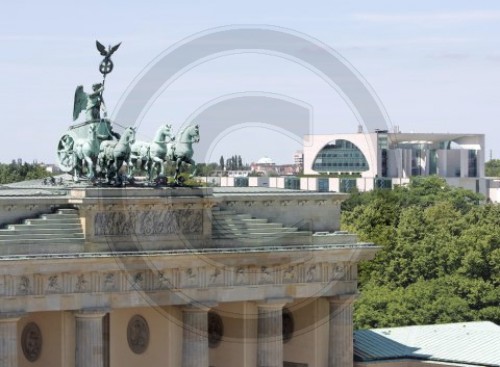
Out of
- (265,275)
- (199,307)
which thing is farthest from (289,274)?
(199,307)

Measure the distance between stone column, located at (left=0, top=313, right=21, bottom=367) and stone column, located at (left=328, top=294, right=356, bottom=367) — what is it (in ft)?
49.3

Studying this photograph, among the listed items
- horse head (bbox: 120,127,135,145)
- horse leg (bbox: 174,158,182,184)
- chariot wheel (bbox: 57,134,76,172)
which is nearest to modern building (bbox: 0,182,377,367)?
horse leg (bbox: 174,158,182,184)

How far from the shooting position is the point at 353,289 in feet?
238

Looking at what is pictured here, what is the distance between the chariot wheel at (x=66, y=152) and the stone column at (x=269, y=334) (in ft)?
33.0

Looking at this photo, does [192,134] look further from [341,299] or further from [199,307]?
[341,299]

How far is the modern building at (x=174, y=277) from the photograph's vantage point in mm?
64188

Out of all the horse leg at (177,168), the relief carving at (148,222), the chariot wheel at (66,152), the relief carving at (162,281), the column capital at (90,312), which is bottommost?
the column capital at (90,312)

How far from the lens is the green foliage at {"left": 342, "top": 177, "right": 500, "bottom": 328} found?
91312mm

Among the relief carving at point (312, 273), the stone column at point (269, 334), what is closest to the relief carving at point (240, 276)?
the stone column at point (269, 334)

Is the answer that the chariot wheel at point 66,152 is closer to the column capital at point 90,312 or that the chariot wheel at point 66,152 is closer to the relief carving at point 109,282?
the relief carving at point 109,282

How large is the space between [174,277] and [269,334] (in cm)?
539

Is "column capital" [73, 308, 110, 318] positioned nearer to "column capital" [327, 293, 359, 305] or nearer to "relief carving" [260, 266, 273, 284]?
"relief carving" [260, 266, 273, 284]

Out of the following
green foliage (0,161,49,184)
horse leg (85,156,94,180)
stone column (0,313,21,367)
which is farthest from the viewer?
green foliage (0,161,49,184)

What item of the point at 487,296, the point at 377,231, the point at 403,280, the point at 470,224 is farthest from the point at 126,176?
the point at 470,224
